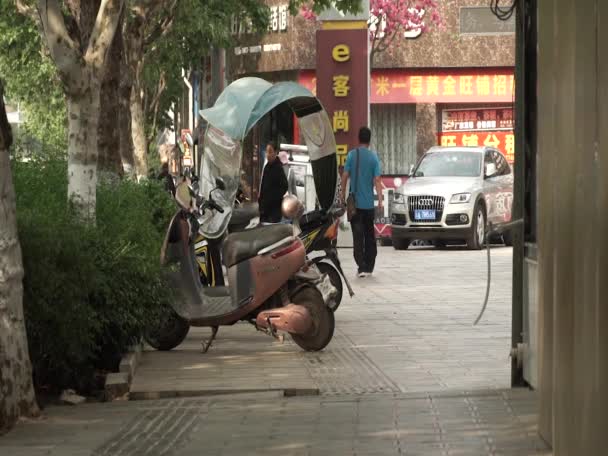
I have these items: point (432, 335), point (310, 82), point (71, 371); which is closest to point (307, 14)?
point (310, 82)

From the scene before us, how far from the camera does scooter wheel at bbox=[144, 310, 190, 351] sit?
13180 millimetres

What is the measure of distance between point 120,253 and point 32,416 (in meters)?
2.29

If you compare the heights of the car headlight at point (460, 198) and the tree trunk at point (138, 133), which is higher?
the tree trunk at point (138, 133)

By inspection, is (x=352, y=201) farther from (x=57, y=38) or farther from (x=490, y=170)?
(x=490, y=170)

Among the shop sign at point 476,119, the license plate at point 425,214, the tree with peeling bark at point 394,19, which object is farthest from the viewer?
the shop sign at point 476,119

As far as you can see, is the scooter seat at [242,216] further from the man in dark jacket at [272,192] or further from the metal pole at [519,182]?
the metal pole at [519,182]

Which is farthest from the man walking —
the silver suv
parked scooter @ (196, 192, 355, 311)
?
the silver suv

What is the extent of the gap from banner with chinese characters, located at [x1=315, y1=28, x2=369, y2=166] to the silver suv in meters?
4.85

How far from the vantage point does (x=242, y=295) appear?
13.0 m

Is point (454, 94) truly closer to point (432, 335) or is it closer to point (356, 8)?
point (356, 8)

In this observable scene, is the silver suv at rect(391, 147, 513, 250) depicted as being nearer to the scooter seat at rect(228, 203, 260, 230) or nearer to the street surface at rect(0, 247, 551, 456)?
the scooter seat at rect(228, 203, 260, 230)

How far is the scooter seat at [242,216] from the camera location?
1805 cm

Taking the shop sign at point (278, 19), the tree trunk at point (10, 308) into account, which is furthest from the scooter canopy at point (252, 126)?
the shop sign at point (278, 19)

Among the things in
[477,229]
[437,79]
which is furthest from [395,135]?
[477,229]
